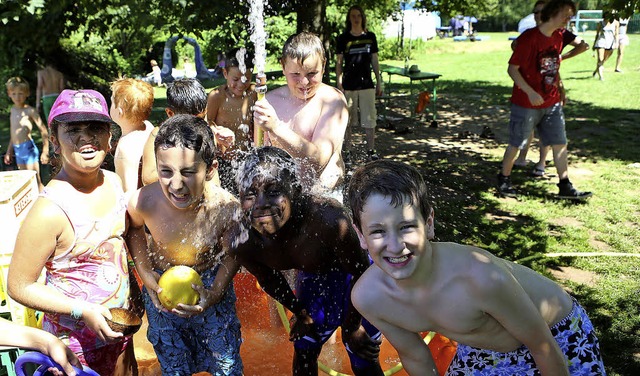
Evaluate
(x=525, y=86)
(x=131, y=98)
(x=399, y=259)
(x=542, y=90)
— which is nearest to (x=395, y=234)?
(x=399, y=259)

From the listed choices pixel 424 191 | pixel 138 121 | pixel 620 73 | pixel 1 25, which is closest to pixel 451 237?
pixel 138 121

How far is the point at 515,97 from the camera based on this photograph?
6621mm

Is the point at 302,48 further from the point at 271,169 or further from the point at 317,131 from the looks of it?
the point at 271,169

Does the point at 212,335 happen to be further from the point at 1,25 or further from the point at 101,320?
the point at 1,25

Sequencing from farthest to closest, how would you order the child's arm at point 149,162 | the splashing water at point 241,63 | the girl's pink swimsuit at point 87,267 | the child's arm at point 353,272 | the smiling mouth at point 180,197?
the splashing water at point 241,63, the child's arm at point 149,162, the child's arm at point 353,272, the smiling mouth at point 180,197, the girl's pink swimsuit at point 87,267

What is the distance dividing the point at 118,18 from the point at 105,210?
303 inches

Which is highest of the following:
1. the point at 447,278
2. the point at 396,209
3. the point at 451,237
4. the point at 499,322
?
the point at 396,209

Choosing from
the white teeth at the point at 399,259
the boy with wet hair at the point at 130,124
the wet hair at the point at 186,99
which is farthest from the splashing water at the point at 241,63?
the white teeth at the point at 399,259

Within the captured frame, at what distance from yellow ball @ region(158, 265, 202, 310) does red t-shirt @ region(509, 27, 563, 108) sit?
4.90m

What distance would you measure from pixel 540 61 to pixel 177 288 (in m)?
5.08

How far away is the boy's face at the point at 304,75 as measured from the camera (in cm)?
349

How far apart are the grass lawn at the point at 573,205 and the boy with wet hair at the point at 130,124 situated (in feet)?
9.49

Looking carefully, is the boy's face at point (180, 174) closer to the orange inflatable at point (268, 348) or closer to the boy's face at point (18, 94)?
the orange inflatable at point (268, 348)

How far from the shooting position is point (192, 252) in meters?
2.80
